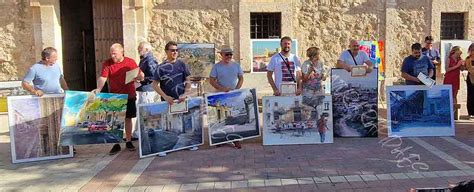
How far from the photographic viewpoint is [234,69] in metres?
6.44

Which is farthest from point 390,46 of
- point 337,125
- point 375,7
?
point 337,125

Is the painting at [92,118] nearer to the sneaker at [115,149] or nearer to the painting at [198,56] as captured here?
the sneaker at [115,149]

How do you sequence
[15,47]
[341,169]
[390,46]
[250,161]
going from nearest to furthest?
[341,169]
[250,161]
[15,47]
[390,46]

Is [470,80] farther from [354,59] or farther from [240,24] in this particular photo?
[240,24]

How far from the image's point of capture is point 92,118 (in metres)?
5.86

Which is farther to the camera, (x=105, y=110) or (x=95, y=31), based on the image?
(x=95, y=31)

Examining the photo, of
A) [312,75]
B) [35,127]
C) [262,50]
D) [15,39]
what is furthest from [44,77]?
[262,50]

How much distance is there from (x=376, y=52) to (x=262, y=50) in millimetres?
2980

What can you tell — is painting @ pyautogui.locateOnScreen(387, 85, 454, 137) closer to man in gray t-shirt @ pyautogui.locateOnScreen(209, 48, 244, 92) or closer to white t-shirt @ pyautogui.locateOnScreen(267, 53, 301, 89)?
white t-shirt @ pyautogui.locateOnScreen(267, 53, 301, 89)

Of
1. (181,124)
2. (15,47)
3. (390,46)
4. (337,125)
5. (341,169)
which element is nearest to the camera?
(341,169)

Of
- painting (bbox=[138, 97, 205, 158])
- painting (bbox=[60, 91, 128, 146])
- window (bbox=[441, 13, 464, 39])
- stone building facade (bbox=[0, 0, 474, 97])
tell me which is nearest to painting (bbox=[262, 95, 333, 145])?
painting (bbox=[138, 97, 205, 158])

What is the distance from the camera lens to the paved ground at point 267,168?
4.65 metres

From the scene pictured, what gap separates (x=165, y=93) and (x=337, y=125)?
9.27ft

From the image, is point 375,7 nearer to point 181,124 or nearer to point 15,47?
point 181,124
